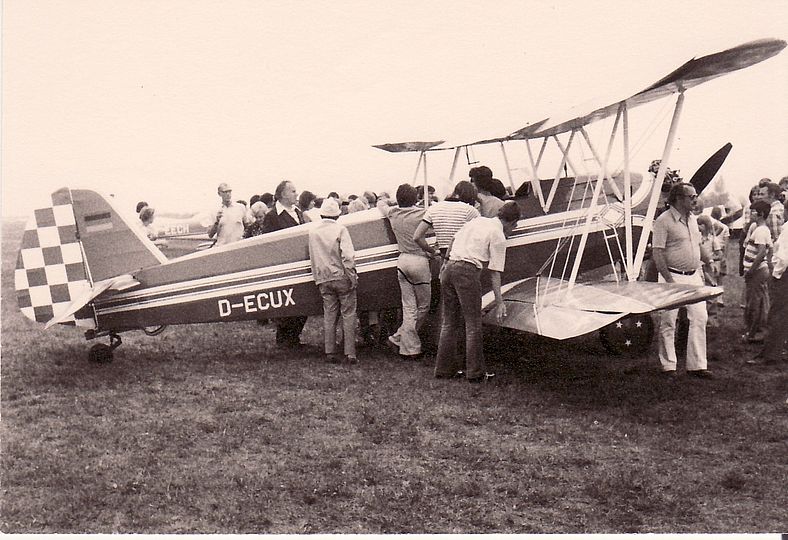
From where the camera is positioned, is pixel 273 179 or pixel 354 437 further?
pixel 273 179

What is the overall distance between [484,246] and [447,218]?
0.61 metres

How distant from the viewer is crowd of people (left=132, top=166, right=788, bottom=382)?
18.9 ft

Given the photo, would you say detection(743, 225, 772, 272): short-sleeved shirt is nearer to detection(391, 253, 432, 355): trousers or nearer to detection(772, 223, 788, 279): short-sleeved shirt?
detection(772, 223, 788, 279): short-sleeved shirt

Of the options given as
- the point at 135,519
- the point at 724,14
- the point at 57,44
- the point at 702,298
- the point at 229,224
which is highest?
the point at 57,44

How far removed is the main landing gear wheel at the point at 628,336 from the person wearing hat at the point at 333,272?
8.05 ft

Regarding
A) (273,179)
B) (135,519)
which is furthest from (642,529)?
(273,179)

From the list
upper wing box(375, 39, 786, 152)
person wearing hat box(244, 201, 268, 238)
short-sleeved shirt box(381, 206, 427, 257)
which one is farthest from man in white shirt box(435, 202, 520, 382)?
person wearing hat box(244, 201, 268, 238)

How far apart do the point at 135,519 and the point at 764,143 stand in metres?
5.79

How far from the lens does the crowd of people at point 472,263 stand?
5766 mm

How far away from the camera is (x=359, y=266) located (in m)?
6.83

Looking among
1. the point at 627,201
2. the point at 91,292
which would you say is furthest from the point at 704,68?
the point at 91,292

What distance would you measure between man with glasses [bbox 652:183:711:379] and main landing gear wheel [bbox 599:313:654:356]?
31.6 inches

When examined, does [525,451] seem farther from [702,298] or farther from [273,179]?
[273,179]

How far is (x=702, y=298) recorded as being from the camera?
4.99 metres
